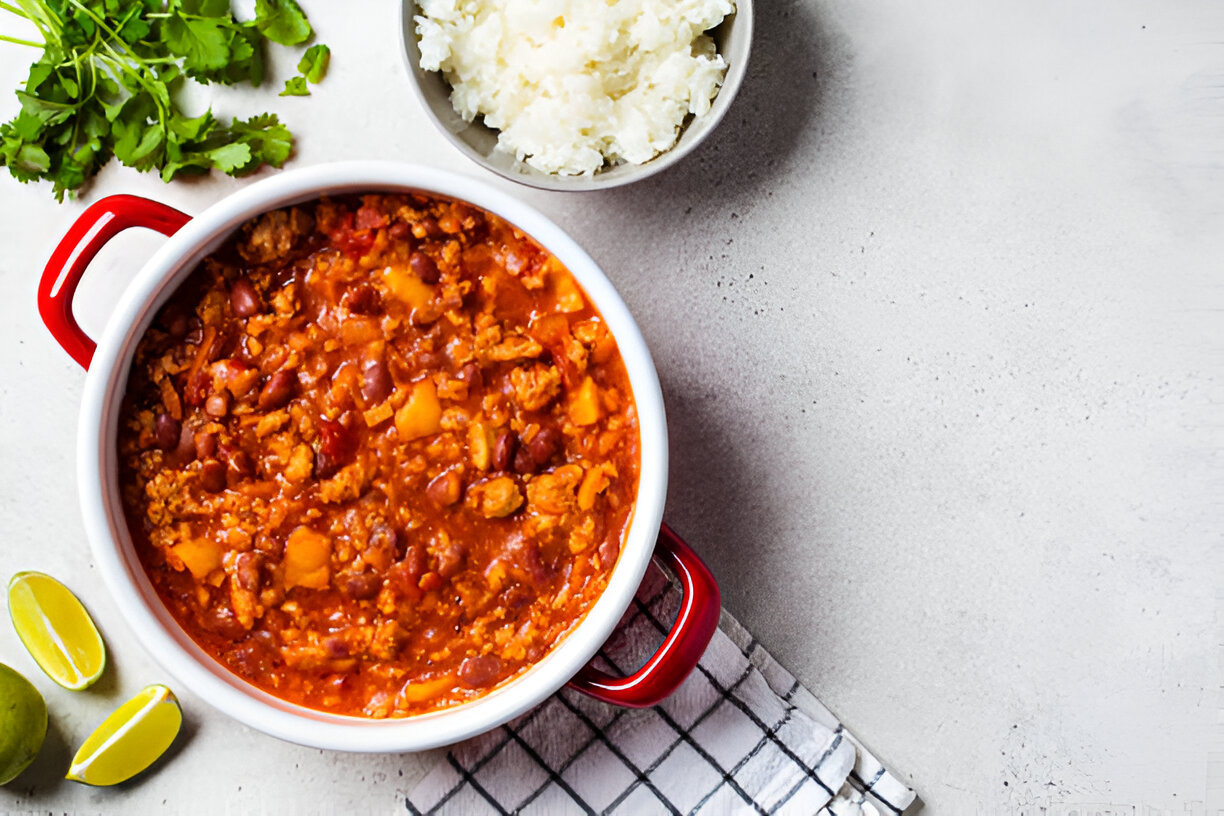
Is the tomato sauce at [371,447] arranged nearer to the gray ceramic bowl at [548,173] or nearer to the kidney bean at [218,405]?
the kidney bean at [218,405]

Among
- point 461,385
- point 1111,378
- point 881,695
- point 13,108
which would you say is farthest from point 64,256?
point 1111,378

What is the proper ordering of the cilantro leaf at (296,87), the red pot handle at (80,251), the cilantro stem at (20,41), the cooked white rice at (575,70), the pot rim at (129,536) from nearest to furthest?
the pot rim at (129,536) → the red pot handle at (80,251) → the cooked white rice at (575,70) → the cilantro stem at (20,41) → the cilantro leaf at (296,87)

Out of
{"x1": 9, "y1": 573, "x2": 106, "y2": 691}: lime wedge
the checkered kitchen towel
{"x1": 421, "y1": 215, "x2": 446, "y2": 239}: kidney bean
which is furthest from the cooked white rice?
{"x1": 9, "y1": 573, "x2": 106, "y2": 691}: lime wedge

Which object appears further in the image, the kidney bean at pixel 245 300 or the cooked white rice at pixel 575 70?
the cooked white rice at pixel 575 70

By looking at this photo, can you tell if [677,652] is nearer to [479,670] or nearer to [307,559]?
[479,670]

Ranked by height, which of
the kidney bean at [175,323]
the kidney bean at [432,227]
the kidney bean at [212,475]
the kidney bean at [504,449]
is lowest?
the kidney bean at [504,449]

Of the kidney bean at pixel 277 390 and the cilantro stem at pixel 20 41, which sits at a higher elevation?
the cilantro stem at pixel 20 41

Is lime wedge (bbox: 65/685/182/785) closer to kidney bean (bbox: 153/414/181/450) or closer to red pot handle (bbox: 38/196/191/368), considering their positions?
kidney bean (bbox: 153/414/181/450)

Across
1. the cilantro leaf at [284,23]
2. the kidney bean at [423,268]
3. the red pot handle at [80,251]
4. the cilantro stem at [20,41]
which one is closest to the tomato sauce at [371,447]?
the kidney bean at [423,268]

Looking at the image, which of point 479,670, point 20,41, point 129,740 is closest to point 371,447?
point 479,670

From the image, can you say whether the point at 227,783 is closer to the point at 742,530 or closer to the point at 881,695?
the point at 742,530
